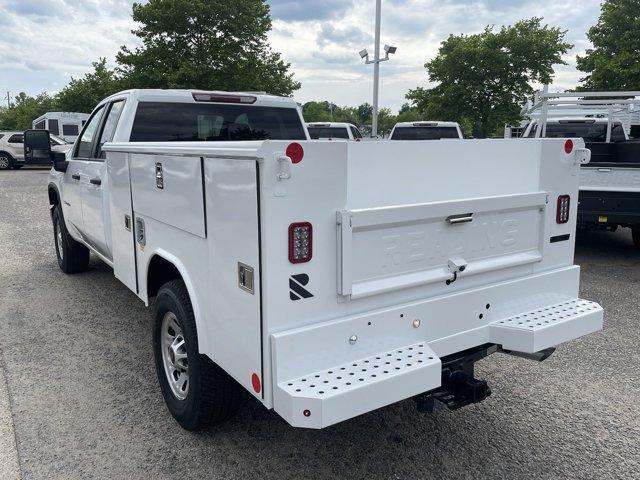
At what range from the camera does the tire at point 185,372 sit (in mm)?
3137

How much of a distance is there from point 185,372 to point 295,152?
174 cm

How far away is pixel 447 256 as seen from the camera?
2.95 meters

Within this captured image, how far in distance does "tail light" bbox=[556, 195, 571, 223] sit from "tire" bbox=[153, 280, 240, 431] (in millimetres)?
2167

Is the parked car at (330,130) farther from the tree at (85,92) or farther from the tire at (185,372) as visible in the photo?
the tree at (85,92)

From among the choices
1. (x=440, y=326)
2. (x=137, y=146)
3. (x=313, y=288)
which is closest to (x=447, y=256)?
(x=440, y=326)

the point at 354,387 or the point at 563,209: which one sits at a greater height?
the point at 563,209

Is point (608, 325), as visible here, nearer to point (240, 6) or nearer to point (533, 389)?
point (533, 389)

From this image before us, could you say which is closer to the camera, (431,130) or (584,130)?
(584,130)

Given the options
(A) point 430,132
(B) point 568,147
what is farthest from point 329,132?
(B) point 568,147

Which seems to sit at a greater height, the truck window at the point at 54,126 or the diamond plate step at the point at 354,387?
the truck window at the point at 54,126

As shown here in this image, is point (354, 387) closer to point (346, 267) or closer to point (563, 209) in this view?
point (346, 267)

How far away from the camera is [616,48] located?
21797mm

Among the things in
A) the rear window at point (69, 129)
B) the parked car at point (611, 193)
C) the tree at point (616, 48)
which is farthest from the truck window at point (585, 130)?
the rear window at point (69, 129)

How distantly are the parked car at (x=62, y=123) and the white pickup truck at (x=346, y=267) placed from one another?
30615mm
